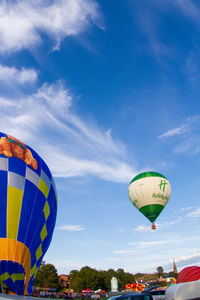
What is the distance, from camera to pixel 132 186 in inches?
1078

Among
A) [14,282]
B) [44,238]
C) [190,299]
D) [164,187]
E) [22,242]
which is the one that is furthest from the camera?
[164,187]

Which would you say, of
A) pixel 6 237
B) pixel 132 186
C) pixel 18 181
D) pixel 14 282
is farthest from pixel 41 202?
pixel 132 186

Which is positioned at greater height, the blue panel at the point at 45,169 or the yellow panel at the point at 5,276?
the blue panel at the point at 45,169

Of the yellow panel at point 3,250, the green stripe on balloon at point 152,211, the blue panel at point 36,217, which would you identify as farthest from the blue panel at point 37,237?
the green stripe on balloon at point 152,211

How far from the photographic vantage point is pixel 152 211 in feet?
84.8

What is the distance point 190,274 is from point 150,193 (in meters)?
18.6

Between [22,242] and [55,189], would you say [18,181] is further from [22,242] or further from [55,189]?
[55,189]

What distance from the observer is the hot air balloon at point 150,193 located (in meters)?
25.8

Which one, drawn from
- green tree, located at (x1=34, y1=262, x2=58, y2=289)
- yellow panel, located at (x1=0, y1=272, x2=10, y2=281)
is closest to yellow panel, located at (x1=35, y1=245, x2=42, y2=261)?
yellow panel, located at (x1=0, y1=272, x2=10, y2=281)

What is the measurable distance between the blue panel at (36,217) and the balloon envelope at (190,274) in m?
10.1

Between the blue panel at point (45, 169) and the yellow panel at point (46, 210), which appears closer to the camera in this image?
the yellow panel at point (46, 210)

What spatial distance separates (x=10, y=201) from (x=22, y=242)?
2.37m

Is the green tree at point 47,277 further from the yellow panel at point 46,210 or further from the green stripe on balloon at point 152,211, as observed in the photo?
the yellow panel at point 46,210

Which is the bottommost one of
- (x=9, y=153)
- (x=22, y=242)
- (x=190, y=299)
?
(x=190, y=299)
